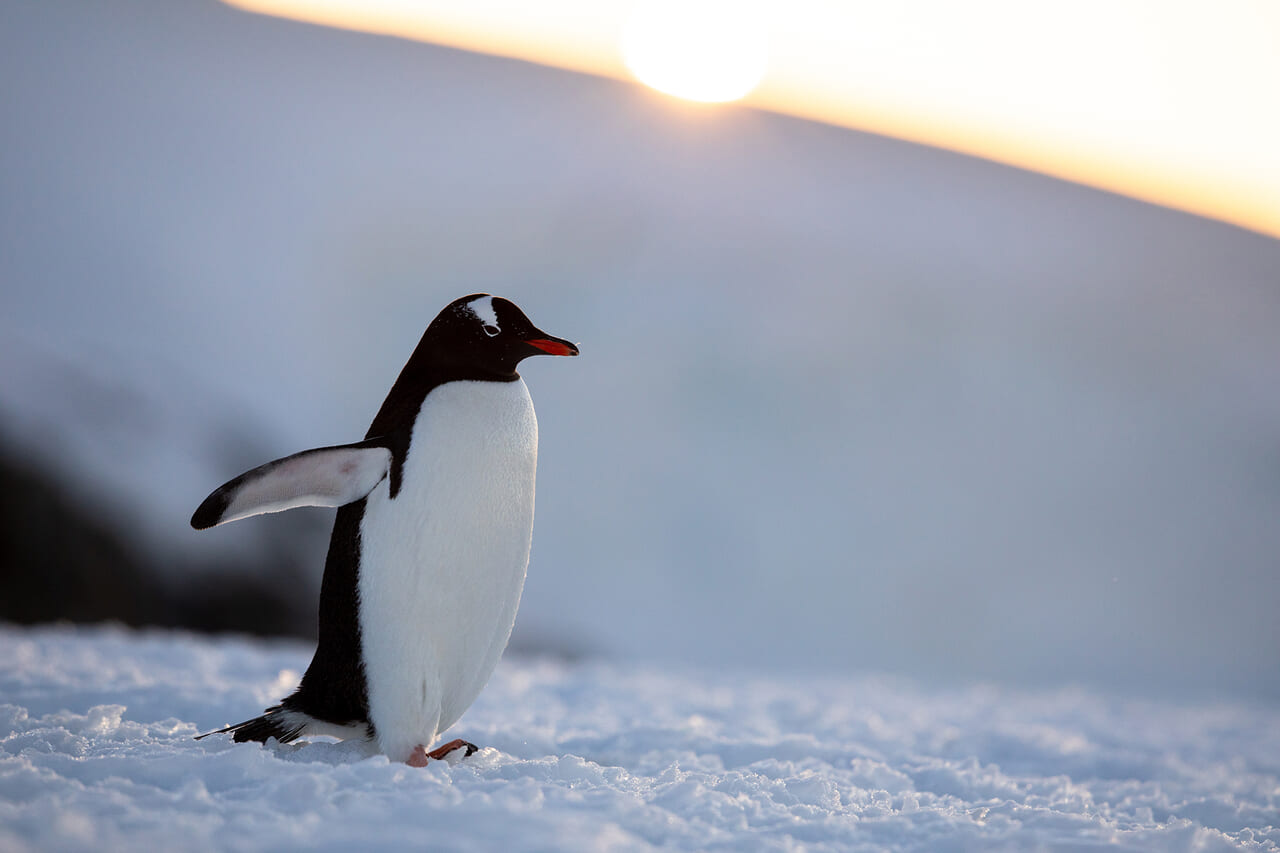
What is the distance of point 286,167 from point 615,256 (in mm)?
4704

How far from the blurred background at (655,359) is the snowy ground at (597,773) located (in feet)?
11.0

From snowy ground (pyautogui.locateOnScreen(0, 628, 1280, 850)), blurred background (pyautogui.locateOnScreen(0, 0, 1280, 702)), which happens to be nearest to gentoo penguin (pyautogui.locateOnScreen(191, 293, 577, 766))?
snowy ground (pyautogui.locateOnScreen(0, 628, 1280, 850))

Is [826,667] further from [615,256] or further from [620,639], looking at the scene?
[615,256]

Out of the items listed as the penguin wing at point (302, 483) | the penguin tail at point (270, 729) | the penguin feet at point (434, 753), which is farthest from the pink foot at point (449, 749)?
the penguin wing at point (302, 483)

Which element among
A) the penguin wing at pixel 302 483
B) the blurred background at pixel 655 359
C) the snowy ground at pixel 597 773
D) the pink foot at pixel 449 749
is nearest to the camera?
the snowy ground at pixel 597 773

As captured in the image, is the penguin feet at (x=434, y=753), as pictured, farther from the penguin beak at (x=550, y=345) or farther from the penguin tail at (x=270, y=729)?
the penguin beak at (x=550, y=345)

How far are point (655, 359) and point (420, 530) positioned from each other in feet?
31.0

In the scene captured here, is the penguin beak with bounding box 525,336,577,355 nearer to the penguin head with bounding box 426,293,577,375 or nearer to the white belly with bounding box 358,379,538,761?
the penguin head with bounding box 426,293,577,375

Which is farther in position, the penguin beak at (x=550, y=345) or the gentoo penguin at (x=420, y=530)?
the penguin beak at (x=550, y=345)

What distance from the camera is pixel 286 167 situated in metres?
13.2

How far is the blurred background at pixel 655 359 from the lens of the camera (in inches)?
296

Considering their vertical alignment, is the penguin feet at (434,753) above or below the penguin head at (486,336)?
below

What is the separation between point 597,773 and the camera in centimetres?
208

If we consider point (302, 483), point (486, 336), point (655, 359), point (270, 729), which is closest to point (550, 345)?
point (486, 336)
